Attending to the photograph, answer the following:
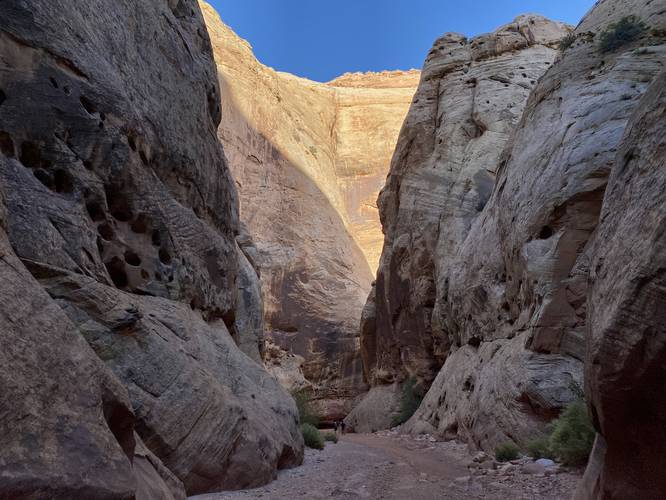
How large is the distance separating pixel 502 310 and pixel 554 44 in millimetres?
17651

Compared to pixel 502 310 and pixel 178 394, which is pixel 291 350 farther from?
pixel 178 394

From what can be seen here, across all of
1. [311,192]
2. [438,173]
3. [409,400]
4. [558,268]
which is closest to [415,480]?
[558,268]

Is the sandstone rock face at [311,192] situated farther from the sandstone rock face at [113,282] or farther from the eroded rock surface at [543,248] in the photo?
the sandstone rock face at [113,282]

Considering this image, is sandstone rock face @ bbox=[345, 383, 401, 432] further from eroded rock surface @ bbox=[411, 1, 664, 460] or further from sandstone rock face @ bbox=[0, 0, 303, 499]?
sandstone rock face @ bbox=[0, 0, 303, 499]

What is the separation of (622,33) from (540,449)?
36.0ft

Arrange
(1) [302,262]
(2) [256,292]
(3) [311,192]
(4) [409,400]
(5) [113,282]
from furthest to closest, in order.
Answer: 1. (3) [311,192]
2. (1) [302,262]
3. (4) [409,400]
4. (2) [256,292]
5. (5) [113,282]

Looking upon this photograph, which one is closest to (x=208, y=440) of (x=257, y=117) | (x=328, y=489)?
(x=328, y=489)

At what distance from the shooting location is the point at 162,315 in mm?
9094

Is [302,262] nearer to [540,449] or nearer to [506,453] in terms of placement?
[506,453]

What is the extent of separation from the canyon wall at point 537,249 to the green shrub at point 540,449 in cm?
→ 130

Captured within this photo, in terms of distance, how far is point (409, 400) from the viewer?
2348 cm

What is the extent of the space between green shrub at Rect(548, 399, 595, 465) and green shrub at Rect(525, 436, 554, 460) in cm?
27

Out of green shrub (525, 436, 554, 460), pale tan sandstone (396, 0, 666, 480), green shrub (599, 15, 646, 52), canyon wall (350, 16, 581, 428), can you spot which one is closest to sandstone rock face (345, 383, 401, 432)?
canyon wall (350, 16, 581, 428)

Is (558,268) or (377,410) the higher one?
(558,268)
